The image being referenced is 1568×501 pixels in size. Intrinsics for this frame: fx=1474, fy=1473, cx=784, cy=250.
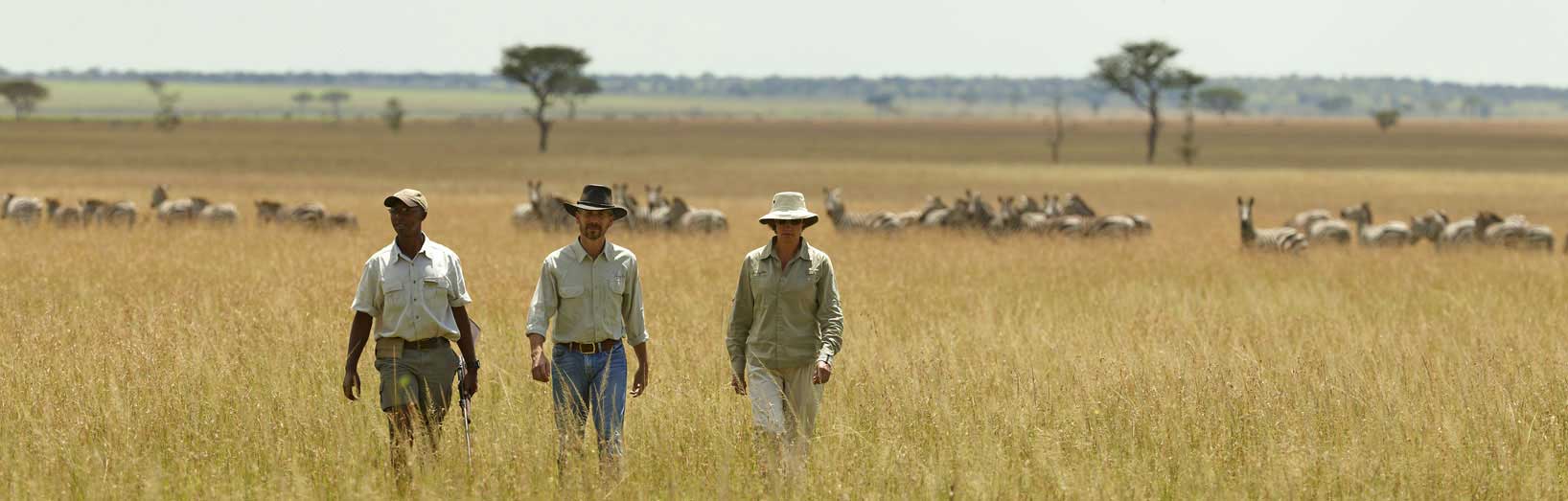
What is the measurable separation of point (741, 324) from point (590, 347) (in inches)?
30.4

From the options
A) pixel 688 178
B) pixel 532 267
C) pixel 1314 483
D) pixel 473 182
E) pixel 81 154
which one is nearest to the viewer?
pixel 1314 483

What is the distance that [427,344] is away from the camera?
662 centimetres

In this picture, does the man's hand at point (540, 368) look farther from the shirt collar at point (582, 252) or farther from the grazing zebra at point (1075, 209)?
the grazing zebra at point (1075, 209)

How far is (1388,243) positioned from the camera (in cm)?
2289

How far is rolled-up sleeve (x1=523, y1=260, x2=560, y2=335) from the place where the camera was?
666 centimetres

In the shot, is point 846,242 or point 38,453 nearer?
point 38,453

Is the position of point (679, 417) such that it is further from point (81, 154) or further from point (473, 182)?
point (81, 154)

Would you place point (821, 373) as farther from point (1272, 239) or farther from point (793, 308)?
point (1272, 239)

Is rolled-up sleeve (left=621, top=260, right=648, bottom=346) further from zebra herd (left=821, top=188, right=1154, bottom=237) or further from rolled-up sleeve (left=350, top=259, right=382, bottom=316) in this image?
zebra herd (left=821, top=188, right=1154, bottom=237)

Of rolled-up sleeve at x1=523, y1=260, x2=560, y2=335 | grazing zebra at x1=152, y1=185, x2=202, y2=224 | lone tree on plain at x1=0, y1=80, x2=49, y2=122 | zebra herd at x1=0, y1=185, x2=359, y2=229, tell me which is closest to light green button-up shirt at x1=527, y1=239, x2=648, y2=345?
rolled-up sleeve at x1=523, y1=260, x2=560, y2=335

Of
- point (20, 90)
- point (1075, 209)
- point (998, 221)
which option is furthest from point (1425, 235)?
point (20, 90)

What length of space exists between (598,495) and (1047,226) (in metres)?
18.8

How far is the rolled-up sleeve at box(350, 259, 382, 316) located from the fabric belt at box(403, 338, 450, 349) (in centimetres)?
22

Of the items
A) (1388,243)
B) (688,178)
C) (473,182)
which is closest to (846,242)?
(1388,243)
